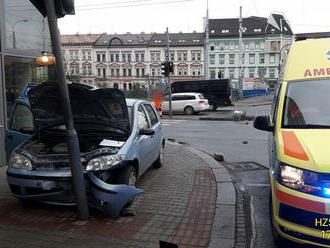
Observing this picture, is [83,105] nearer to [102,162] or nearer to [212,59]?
[102,162]

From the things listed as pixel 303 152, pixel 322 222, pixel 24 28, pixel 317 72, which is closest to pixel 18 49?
pixel 24 28

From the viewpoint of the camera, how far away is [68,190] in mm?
4762

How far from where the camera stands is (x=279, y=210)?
3523 millimetres

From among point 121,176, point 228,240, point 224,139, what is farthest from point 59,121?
point 224,139

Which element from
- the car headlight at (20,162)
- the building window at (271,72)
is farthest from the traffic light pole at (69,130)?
the building window at (271,72)

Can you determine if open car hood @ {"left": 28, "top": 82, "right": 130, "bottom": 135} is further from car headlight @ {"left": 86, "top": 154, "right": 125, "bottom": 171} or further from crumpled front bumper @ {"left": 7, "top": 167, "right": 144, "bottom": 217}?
crumpled front bumper @ {"left": 7, "top": 167, "right": 144, "bottom": 217}

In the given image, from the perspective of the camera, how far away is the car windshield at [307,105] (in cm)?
423

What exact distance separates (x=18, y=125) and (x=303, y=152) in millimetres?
5315

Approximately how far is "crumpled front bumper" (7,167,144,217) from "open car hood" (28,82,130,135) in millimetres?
1076

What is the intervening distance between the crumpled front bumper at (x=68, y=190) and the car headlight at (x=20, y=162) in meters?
0.09

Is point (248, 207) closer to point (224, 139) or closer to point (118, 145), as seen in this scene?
point (118, 145)

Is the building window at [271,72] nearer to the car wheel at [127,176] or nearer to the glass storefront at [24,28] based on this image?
the glass storefront at [24,28]

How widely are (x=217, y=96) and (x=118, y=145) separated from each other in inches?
974

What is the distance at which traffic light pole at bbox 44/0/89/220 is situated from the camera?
14.2 feet
